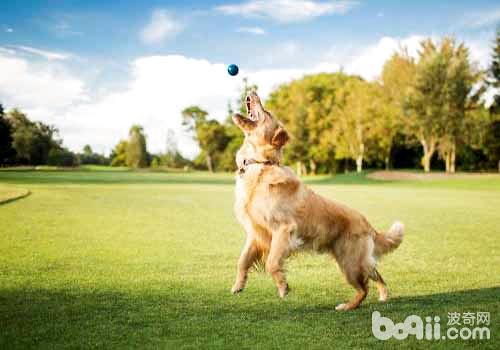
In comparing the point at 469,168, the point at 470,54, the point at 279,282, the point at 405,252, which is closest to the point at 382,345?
the point at 279,282

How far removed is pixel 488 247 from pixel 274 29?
84.5 feet

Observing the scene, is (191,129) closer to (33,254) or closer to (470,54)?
(470,54)

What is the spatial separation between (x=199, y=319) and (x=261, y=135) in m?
2.09

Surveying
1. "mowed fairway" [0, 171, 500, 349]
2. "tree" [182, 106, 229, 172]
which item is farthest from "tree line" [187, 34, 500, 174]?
"mowed fairway" [0, 171, 500, 349]

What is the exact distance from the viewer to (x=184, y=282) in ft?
17.1

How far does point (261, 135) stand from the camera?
16.0ft

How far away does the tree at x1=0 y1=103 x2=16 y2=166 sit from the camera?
53.8ft

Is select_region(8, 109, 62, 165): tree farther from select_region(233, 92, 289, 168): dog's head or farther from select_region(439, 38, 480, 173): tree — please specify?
select_region(439, 38, 480, 173): tree

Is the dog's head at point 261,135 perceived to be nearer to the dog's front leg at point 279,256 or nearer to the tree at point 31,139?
the dog's front leg at point 279,256

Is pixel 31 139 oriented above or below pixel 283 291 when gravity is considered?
above

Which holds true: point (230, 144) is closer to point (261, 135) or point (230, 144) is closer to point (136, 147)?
point (136, 147)

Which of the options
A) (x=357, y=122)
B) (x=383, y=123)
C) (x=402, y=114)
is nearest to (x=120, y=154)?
(x=357, y=122)

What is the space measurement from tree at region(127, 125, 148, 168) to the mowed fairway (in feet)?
183

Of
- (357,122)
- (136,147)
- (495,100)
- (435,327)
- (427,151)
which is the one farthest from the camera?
(136,147)
